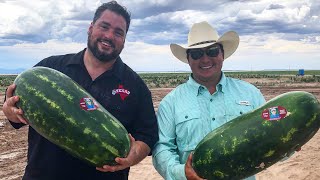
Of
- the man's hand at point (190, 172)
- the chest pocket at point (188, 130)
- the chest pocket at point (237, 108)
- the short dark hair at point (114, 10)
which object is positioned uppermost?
the short dark hair at point (114, 10)

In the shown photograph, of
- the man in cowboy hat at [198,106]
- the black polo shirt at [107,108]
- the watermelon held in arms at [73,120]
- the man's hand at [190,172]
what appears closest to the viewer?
the watermelon held in arms at [73,120]

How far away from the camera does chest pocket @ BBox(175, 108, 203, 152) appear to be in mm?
3846

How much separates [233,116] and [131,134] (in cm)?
102

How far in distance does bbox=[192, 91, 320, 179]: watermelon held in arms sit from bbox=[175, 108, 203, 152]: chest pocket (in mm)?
324

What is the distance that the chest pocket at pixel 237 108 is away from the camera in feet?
12.9

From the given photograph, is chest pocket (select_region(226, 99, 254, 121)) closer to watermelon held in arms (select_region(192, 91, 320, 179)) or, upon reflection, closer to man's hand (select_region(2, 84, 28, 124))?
watermelon held in arms (select_region(192, 91, 320, 179))

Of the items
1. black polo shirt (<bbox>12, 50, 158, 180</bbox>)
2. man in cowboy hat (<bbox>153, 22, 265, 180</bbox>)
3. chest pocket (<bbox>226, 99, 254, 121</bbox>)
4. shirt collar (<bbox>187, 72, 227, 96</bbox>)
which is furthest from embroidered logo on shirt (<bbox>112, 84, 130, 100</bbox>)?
chest pocket (<bbox>226, 99, 254, 121</bbox>)

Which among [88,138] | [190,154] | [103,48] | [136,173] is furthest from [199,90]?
[136,173]

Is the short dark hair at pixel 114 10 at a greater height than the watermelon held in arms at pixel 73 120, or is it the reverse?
the short dark hair at pixel 114 10

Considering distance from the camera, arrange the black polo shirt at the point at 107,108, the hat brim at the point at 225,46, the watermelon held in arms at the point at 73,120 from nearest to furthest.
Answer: the watermelon held in arms at the point at 73,120 < the black polo shirt at the point at 107,108 < the hat brim at the point at 225,46

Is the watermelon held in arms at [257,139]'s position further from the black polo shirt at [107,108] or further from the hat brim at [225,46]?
the hat brim at [225,46]

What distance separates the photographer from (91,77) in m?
3.81

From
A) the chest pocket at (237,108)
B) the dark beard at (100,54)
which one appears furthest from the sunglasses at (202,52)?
the dark beard at (100,54)

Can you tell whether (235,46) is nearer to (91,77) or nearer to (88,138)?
(91,77)
